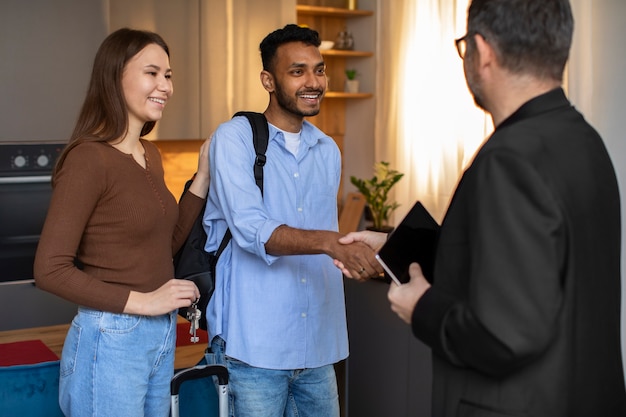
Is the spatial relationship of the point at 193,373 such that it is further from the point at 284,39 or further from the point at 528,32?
the point at 528,32

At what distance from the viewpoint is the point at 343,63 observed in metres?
6.04

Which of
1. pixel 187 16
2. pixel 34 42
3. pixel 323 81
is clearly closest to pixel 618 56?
pixel 323 81

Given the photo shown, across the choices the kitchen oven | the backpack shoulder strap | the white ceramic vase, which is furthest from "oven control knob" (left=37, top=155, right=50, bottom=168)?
the white ceramic vase

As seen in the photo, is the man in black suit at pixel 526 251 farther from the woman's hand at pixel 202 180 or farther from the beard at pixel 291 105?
the woman's hand at pixel 202 180

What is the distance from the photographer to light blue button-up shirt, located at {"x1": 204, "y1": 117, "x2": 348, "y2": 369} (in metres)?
2.12

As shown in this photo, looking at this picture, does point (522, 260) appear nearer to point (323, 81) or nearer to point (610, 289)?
point (610, 289)

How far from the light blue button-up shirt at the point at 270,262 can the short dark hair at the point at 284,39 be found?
232mm

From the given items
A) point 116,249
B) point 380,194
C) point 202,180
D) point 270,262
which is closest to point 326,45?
point 380,194

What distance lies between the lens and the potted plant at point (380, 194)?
520 centimetres

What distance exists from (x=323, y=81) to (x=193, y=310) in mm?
726

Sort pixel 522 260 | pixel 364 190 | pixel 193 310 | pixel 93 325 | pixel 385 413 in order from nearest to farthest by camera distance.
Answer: pixel 522 260, pixel 93 325, pixel 193 310, pixel 385 413, pixel 364 190

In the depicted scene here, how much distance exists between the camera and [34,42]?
3.71 m

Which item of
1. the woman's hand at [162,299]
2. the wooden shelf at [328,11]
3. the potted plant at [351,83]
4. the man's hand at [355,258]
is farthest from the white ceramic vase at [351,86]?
the woman's hand at [162,299]

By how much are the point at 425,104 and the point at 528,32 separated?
154 inches
